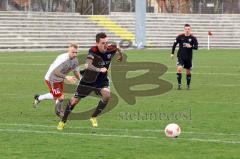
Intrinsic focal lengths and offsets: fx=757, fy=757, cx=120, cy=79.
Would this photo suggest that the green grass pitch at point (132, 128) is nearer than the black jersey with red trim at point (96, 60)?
Yes

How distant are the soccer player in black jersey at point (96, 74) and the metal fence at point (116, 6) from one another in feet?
160

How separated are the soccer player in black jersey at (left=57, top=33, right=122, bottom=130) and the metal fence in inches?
1919

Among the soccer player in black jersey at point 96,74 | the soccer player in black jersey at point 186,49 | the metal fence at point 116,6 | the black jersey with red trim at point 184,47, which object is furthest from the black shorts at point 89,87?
the metal fence at point 116,6

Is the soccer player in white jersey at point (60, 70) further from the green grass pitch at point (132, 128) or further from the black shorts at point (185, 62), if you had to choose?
the black shorts at point (185, 62)

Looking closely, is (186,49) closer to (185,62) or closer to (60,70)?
(185,62)

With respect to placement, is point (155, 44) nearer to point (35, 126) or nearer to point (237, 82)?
point (237, 82)

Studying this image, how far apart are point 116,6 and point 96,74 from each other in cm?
5669

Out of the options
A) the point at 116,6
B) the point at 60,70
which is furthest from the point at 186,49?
the point at 116,6

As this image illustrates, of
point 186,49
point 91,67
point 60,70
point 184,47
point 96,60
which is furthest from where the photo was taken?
point 186,49

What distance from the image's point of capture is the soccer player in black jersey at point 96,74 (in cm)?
1552

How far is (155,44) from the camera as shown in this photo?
205ft

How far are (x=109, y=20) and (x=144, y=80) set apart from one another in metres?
36.2

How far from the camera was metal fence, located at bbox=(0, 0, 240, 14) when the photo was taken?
218ft

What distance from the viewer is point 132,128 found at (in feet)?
51.7
